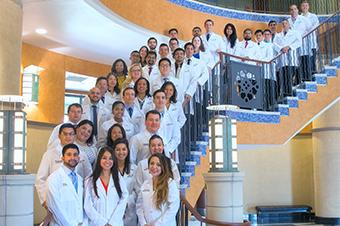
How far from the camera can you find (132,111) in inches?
249

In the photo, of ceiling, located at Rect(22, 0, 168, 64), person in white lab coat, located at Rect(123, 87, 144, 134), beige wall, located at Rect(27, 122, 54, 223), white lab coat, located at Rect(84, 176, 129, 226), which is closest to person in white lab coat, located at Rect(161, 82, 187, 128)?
person in white lab coat, located at Rect(123, 87, 144, 134)

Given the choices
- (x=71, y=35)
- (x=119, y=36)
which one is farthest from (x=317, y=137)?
(x=71, y=35)

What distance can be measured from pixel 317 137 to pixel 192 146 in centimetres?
675

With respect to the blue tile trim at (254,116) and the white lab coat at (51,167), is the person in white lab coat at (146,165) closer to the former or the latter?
the white lab coat at (51,167)

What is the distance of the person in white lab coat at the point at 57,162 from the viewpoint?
5.11 metres

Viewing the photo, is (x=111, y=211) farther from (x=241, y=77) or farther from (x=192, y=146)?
(x=241, y=77)

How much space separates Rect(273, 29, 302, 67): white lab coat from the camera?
10320 millimetres

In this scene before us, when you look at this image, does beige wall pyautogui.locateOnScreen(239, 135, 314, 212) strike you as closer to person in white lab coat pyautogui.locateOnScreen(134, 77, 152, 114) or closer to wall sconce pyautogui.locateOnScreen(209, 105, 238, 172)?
wall sconce pyautogui.locateOnScreen(209, 105, 238, 172)

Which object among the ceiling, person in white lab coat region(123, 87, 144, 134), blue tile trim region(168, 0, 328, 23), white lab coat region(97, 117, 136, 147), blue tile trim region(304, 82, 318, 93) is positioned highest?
blue tile trim region(168, 0, 328, 23)

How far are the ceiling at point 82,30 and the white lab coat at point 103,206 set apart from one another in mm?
4383

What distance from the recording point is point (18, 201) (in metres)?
4.73

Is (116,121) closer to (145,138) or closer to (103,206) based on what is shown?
(145,138)

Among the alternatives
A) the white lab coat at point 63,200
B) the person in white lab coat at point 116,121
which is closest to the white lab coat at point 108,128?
the person in white lab coat at point 116,121

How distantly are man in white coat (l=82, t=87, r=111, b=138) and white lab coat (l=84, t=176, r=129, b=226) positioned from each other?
4.68ft
